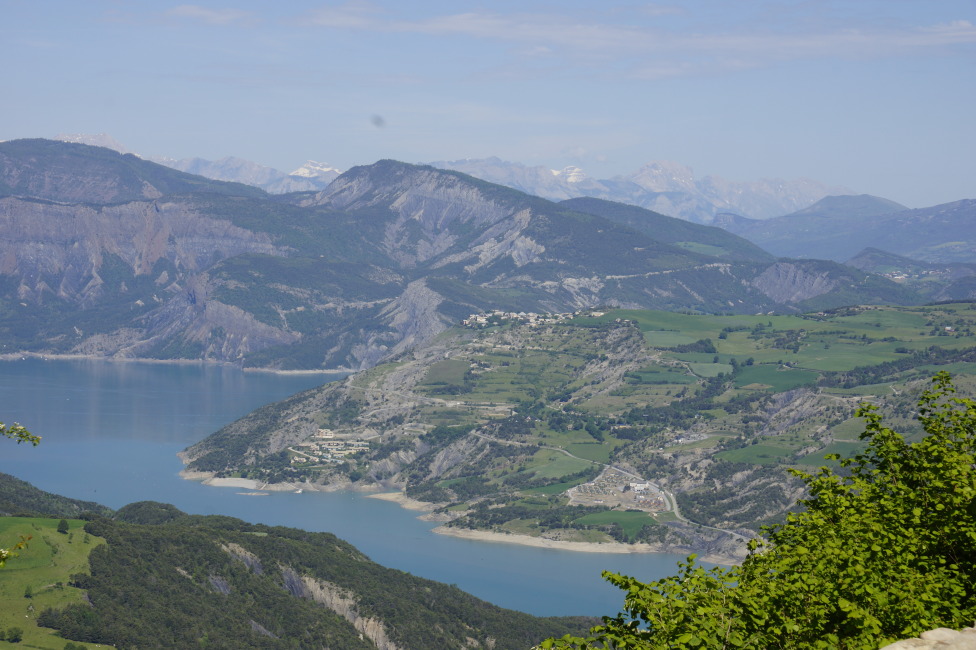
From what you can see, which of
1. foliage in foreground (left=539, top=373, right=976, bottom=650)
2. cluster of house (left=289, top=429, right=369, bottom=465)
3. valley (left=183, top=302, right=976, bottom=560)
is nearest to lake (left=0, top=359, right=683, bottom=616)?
valley (left=183, top=302, right=976, bottom=560)

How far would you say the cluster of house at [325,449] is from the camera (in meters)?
144

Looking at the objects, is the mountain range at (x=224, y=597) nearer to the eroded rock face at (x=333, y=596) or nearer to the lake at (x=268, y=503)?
the eroded rock face at (x=333, y=596)

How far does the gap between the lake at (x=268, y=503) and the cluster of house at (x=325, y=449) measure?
31.2 feet

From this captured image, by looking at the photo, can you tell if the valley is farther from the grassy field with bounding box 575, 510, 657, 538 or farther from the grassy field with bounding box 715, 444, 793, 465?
the grassy field with bounding box 715, 444, 793, 465

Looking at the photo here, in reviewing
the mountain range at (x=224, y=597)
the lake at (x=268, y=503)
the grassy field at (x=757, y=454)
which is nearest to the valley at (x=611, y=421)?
the grassy field at (x=757, y=454)

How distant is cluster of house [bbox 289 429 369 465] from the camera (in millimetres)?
144375

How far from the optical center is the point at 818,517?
947 inches

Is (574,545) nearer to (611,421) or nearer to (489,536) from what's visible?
(489,536)

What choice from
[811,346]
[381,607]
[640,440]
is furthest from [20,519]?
[811,346]

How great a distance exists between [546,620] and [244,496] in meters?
64.0

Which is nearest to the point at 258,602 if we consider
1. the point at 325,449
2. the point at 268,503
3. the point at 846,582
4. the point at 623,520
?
the point at 623,520

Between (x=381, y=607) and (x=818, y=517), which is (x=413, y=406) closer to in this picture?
(x=381, y=607)

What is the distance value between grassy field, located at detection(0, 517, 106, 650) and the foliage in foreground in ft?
128

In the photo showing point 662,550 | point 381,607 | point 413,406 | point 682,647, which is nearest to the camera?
Result: point 682,647
